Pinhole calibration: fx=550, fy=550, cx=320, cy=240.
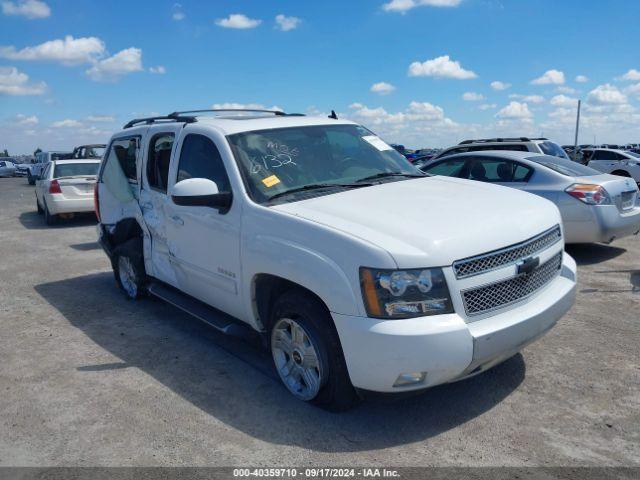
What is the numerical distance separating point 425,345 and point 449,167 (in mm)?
6461

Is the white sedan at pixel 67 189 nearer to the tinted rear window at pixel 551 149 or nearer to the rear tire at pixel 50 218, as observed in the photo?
the rear tire at pixel 50 218

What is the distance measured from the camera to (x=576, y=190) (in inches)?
299

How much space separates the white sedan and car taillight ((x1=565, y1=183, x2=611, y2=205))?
1034 cm

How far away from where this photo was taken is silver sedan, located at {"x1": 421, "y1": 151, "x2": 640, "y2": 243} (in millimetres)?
7445

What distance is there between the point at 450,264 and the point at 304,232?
3.04ft

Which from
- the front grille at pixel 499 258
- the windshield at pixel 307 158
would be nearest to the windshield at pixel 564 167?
the windshield at pixel 307 158

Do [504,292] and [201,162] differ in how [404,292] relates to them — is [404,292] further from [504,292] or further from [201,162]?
[201,162]

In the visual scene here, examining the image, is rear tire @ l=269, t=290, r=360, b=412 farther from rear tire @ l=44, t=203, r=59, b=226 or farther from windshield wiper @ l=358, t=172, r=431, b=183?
rear tire @ l=44, t=203, r=59, b=226

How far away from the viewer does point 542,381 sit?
4055 mm

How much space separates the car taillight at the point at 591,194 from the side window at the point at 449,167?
1.86 meters

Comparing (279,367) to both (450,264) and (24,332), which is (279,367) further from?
(24,332)

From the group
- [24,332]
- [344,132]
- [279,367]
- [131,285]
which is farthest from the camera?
[131,285]

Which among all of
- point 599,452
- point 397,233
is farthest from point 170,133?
point 599,452

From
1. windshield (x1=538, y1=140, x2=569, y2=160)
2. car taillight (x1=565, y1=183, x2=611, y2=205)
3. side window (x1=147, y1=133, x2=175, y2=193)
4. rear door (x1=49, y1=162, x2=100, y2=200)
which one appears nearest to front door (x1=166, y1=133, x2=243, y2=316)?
side window (x1=147, y1=133, x2=175, y2=193)
